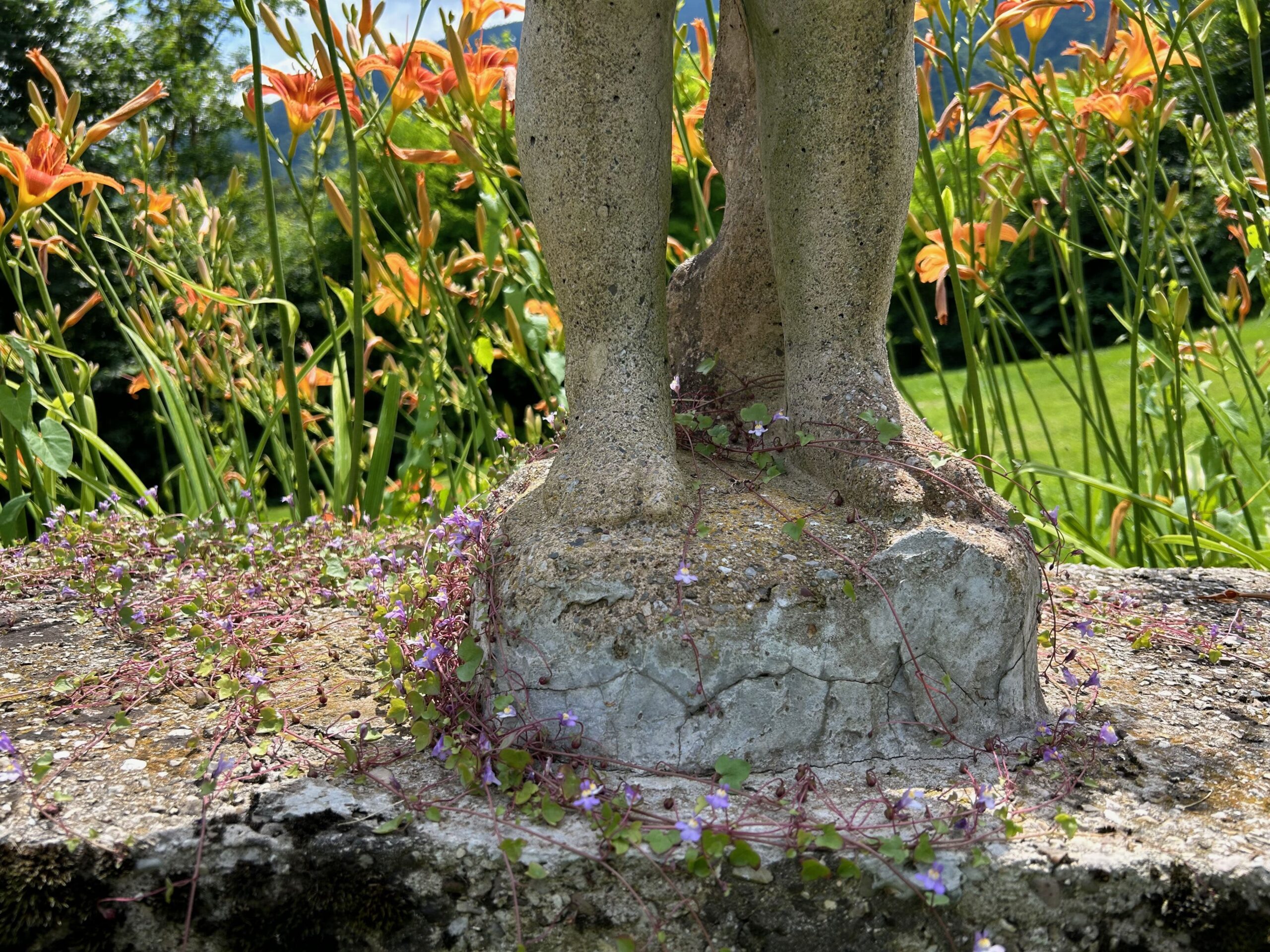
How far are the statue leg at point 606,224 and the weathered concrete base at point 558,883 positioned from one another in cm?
45

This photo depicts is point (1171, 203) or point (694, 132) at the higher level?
point (694, 132)

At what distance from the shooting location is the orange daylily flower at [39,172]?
218cm

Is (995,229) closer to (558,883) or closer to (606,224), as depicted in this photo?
(606,224)

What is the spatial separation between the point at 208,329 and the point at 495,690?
2320mm

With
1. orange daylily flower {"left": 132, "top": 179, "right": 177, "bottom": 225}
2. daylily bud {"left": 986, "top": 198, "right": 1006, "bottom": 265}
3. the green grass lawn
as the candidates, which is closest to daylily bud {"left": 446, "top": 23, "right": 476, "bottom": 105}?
orange daylily flower {"left": 132, "top": 179, "right": 177, "bottom": 225}

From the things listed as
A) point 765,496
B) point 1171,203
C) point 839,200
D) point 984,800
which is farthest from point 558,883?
point 1171,203

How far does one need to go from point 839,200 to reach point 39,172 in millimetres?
1607

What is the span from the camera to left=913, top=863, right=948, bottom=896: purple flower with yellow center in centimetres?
123

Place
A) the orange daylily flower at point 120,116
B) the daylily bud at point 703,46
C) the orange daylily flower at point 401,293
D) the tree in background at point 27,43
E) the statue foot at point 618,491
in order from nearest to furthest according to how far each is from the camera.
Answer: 1. the statue foot at point 618,491
2. the orange daylily flower at point 120,116
3. the daylily bud at point 703,46
4. the orange daylily flower at point 401,293
5. the tree in background at point 27,43

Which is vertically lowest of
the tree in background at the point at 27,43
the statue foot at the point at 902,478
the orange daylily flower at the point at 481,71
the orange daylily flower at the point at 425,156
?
the statue foot at the point at 902,478

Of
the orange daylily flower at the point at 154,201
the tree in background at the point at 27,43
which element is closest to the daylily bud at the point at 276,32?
the orange daylily flower at the point at 154,201

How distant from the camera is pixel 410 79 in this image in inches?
97.2

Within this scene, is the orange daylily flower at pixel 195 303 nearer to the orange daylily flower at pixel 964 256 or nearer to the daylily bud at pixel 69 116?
the daylily bud at pixel 69 116

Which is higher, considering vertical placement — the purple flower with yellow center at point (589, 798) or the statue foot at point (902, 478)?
the statue foot at point (902, 478)
